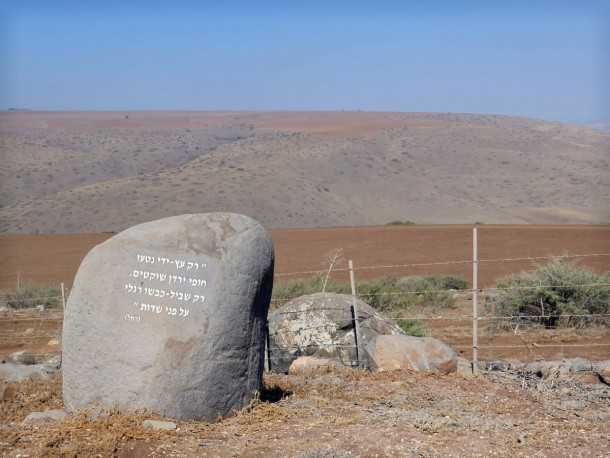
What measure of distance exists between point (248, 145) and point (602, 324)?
64.5 metres

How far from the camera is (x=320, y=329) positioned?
11.0 m

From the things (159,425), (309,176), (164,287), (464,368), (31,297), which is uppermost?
(164,287)

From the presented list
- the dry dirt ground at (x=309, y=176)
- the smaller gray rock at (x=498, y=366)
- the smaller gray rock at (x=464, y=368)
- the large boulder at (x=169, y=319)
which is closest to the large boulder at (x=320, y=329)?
the smaller gray rock at (x=464, y=368)

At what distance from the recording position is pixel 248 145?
77.7 m

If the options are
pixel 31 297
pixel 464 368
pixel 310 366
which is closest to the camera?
pixel 464 368

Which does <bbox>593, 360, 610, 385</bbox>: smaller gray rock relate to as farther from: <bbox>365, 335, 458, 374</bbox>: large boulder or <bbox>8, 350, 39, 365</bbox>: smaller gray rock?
<bbox>8, 350, 39, 365</bbox>: smaller gray rock

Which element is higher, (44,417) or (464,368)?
(44,417)

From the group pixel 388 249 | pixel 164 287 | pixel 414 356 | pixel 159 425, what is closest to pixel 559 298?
pixel 414 356

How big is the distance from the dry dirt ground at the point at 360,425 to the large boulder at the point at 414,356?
59 cm

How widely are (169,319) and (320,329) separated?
4.05m

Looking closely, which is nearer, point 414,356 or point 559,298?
point 414,356

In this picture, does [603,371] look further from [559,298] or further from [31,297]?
[31,297]

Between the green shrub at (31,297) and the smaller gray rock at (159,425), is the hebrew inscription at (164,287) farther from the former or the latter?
the green shrub at (31,297)

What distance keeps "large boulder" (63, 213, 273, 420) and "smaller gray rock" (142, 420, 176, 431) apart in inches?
10.4
